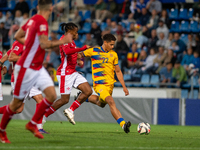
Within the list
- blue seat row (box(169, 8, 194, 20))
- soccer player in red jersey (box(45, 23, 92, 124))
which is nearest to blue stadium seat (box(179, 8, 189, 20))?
blue seat row (box(169, 8, 194, 20))

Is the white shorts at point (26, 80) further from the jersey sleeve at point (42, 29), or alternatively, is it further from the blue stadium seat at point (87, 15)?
the blue stadium seat at point (87, 15)

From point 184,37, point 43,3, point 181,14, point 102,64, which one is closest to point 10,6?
point 181,14

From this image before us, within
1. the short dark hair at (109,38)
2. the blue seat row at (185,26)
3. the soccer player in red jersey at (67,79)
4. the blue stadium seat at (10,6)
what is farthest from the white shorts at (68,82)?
the blue stadium seat at (10,6)

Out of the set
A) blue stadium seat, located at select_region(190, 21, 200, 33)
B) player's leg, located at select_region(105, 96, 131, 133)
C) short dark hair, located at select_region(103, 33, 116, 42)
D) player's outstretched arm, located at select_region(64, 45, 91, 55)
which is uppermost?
blue stadium seat, located at select_region(190, 21, 200, 33)

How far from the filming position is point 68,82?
8.25 metres

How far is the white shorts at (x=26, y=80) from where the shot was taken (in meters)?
5.47

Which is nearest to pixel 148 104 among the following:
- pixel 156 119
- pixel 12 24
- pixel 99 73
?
pixel 156 119

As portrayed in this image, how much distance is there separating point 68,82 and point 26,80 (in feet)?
9.17

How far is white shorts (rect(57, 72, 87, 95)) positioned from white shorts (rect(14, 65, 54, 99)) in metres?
2.67

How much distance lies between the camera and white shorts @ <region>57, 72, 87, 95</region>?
8.23 m

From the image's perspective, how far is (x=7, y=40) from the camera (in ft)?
63.0

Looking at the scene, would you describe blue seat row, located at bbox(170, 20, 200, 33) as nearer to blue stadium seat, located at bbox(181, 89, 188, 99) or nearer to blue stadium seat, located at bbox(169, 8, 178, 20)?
blue stadium seat, located at bbox(169, 8, 178, 20)

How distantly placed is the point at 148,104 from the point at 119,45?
12.7 ft

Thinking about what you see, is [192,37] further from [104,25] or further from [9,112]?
[9,112]
